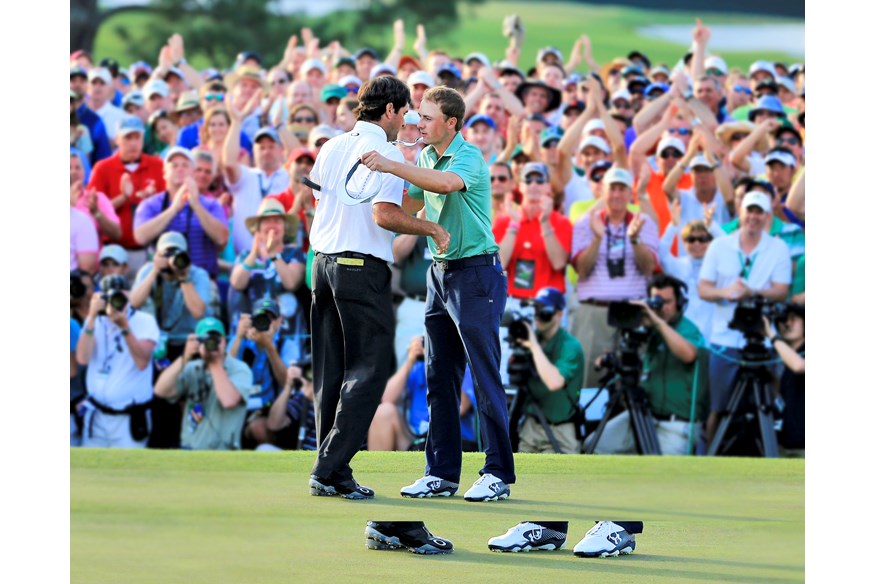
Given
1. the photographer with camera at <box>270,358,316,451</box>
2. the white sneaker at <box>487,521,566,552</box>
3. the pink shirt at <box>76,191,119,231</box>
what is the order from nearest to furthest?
1. the white sneaker at <box>487,521,566,552</box>
2. the photographer with camera at <box>270,358,316,451</box>
3. the pink shirt at <box>76,191,119,231</box>

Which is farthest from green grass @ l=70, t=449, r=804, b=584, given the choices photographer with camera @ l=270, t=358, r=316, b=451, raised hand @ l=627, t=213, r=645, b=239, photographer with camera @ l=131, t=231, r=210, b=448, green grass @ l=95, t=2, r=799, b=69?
green grass @ l=95, t=2, r=799, b=69

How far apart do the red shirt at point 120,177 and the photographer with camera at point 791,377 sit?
394 centimetres

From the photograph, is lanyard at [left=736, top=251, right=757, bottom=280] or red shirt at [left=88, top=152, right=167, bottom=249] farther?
red shirt at [left=88, top=152, right=167, bottom=249]

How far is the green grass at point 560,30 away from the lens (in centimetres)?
948

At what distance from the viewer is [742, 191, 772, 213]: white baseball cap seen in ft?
29.9

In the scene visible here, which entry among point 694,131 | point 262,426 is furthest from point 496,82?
point 262,426

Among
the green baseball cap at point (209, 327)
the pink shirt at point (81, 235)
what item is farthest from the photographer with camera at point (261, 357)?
the pink shirt at point (81, 235)

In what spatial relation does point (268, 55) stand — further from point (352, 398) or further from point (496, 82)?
point (352, 398)

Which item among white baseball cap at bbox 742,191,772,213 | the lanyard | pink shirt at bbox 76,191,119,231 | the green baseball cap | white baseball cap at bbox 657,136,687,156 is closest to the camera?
the green baseball cap

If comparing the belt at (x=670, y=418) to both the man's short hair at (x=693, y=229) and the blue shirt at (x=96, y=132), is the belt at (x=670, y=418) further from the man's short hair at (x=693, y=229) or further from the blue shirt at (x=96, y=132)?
the blue shirt at (x=96, y=132)

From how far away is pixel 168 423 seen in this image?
28.1 feet

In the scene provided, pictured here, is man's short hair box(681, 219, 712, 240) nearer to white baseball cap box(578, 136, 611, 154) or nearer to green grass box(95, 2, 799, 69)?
white baseball cap box(578, 136, 611, 154)

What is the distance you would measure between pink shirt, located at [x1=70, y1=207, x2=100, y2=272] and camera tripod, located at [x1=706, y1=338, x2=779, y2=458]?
→ 3.96m

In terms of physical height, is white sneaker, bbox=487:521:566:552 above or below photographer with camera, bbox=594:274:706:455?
below
